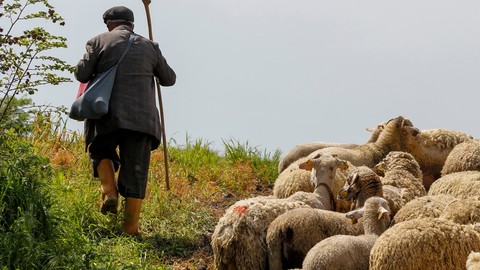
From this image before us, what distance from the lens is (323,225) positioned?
10219 millimetres

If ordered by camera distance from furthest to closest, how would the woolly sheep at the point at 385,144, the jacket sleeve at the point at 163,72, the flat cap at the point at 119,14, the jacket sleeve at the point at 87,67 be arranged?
1. the woolly sheep at the point at 385,144
2. the flat cap at the point at 119,14
3. the jacket sleeve at the point at 163,72
4. the jacket sleeve at the point at 87,67

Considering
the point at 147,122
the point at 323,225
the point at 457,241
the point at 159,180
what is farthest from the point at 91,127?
the point at 457,241

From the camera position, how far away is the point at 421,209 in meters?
10.5

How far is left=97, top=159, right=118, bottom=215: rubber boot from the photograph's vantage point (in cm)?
1255

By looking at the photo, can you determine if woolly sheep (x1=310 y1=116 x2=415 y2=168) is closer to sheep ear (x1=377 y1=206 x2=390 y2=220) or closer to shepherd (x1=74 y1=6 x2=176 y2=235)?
shepherd (x1=74 y1=6 x2=176 y2=235)

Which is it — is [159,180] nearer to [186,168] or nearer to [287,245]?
[186,168]

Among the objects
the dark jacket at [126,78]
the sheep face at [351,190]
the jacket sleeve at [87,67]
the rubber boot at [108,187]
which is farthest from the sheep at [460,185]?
the jacket sleeve at [87,67]

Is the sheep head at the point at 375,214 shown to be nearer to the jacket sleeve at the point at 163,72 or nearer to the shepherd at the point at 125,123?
the shepherd at the point at 125,123

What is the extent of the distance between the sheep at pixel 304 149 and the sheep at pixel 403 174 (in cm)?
252

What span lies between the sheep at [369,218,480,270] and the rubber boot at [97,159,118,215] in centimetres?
416

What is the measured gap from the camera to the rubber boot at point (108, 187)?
41.2 feet

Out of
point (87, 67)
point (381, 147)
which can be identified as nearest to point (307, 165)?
point (87, 67)

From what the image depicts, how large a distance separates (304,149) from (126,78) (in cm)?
426

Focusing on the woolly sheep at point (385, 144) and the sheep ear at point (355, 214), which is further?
the woolly sheep at point (385, 144)
